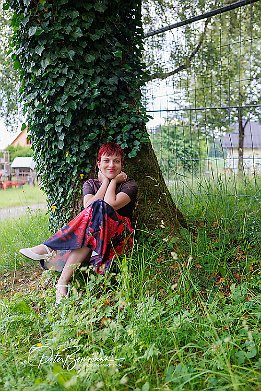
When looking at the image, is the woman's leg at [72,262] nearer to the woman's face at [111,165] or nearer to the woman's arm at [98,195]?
the woman's arm at [98,195]

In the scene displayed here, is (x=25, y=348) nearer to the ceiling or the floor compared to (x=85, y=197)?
nearer to the floor

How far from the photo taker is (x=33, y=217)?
6309 mm

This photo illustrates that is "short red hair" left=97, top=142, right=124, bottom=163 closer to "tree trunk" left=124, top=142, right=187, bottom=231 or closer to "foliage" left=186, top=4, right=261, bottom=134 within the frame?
"tree trunk" left=124, top=142, right=187, bottom=231

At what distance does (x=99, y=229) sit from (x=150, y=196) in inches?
34.7

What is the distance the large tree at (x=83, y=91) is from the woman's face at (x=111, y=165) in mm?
330

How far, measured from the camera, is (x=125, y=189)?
3373 millimetres

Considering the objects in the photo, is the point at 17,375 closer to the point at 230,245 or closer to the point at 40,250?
the point at 40,250

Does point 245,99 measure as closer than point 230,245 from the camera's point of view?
No

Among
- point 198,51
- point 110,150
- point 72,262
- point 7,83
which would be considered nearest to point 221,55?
point 198,51

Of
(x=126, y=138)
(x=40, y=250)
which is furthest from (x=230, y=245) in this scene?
(x=40, y=250)

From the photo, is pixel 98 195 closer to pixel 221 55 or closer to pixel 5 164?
pixel 221 55

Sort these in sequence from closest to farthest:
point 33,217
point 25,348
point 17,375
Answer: point 17,375, point 25,348, point 33,217

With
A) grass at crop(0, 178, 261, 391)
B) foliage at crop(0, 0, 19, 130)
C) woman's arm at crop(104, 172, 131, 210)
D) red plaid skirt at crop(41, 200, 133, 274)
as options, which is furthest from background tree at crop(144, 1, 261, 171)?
red plaid skirt at crop(41, 200, 133, 274)

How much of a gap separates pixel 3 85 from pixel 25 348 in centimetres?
879
